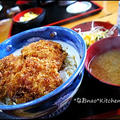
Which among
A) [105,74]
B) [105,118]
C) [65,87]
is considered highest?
[65,87]

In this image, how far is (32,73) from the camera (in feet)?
2.85

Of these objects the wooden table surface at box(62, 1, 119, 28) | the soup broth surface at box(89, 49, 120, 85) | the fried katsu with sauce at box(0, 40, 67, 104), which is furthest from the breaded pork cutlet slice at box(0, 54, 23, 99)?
the wooden table surface at box(62, 1, 119, 28)

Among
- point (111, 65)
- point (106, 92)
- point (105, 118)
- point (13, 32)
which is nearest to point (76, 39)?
point (111, 65)

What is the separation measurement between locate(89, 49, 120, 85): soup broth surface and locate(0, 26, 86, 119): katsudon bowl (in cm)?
12

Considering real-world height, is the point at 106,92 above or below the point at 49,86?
below

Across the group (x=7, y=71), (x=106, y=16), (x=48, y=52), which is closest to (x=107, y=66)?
(x=48, y=52)

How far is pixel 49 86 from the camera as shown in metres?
0.80

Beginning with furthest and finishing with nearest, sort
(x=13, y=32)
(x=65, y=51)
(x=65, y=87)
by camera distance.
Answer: (x=13, y=32), (x=65, y=51), (x=65, y=87)

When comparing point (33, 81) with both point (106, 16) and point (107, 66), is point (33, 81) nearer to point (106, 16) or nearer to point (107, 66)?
point (107, 66)

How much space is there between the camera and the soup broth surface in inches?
34.3

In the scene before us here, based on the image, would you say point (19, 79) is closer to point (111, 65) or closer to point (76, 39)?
point (76, 39)

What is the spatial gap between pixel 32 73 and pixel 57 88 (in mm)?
246

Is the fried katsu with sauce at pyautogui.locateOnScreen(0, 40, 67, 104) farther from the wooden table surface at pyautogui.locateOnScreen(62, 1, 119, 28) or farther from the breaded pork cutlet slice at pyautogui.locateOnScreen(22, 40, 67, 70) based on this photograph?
the wooden table surface at pyautogui.locateOnScreen(62, 1, 119, 28)

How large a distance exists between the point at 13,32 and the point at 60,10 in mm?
837
